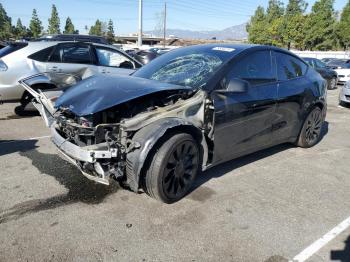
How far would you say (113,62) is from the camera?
8727 mm

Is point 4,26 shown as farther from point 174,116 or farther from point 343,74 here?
point 174,116

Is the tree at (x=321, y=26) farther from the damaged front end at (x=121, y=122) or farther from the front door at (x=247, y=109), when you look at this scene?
the damaged front end at (x=121, y=122)

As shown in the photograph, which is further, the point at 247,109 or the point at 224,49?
the point at 224,49

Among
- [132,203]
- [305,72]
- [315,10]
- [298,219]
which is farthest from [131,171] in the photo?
[315,10]

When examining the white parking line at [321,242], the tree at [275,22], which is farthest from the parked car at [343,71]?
the tree at [275,22]

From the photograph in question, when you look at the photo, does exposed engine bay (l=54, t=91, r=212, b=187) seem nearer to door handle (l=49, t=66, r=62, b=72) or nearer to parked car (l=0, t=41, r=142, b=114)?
parked car (l=0, t=41, r=142, b=114)

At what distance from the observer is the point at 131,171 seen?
3586mm

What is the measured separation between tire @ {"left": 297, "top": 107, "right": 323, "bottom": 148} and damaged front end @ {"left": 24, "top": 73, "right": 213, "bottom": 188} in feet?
8.25

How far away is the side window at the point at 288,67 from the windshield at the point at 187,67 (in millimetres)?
1078

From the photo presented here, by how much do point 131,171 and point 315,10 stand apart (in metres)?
50.8

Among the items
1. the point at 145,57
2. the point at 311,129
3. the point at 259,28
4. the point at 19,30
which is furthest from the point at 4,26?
the point at 311,129

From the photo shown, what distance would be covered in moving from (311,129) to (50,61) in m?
5.46

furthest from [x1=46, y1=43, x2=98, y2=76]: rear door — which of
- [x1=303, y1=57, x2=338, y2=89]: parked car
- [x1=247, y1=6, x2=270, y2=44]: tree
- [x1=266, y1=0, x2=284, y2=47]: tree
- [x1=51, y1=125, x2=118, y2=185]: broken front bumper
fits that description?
[x1=247, y1=6, x2=270, y2=44]: tree

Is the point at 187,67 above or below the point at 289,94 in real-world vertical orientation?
above
